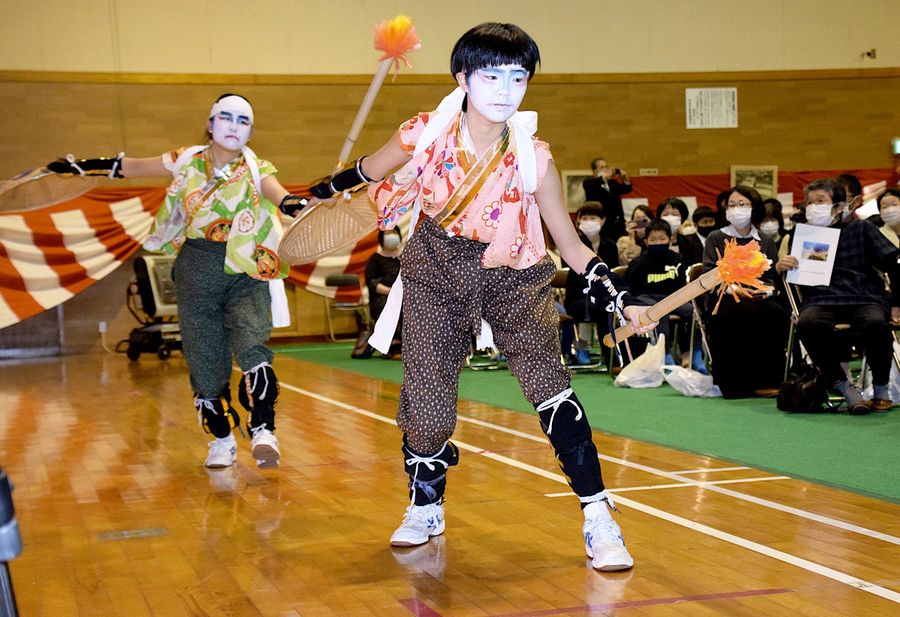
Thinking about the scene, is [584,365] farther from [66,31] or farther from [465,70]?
[66,31]

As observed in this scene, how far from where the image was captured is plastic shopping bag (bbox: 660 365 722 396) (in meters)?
8.24

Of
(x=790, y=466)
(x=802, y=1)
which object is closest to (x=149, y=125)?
(x=802, y=1)

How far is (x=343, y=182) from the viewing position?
4.01 m

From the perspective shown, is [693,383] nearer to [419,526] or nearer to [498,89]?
[419,526]

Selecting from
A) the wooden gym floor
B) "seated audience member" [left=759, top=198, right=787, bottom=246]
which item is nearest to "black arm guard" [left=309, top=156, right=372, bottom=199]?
the wooden gym floor

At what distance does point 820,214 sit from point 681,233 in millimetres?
3023

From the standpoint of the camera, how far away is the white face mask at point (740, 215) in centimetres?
791

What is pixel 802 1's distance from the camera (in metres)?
16.7

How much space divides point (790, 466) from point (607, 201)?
27.8 feet

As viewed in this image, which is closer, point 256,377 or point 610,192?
point 256,377

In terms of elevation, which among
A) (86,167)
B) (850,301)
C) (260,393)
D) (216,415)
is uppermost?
(86,167)

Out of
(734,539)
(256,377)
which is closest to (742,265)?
(734,539)

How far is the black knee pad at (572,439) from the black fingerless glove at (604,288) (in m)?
0.33

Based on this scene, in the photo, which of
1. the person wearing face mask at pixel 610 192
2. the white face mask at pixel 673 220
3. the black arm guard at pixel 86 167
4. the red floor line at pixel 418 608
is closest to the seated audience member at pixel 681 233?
the white face mask at pixel 673 220
